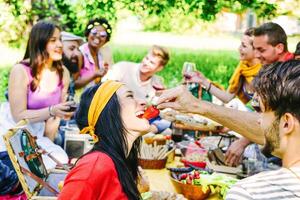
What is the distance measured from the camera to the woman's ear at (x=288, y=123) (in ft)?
4.97

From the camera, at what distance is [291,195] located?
1437mm

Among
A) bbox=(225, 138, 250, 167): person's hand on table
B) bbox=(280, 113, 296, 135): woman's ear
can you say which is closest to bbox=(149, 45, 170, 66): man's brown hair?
bbox=(225, 138, 250, 167): person's hand on table

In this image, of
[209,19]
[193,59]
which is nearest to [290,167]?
[209,19]

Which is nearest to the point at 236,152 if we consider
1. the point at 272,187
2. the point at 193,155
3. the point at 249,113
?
the point at 193,155

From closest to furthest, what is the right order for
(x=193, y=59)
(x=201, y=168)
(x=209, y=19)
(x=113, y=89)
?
(x=113, y=89)
(x=201, y=168)
(x=209, y=19)
(x=193, y=59)

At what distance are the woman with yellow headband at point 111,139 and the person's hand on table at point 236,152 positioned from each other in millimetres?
1093

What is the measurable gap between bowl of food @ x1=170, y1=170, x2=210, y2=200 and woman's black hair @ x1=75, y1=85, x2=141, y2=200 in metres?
0.62

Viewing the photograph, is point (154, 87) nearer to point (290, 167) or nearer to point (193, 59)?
point (290, 167)

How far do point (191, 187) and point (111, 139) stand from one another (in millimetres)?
788

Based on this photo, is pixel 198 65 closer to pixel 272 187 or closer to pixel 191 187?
pixel 191 187

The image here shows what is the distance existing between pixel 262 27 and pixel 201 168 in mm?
1393

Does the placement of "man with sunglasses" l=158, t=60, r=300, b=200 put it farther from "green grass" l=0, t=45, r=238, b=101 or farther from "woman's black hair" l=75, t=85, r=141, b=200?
"green grass" l=0, t=45, r=238, b=101

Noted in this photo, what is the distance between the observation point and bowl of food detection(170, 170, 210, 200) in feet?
9.95

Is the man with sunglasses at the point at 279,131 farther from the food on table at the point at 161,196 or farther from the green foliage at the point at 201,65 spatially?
the green foliage at the point at 201,65
